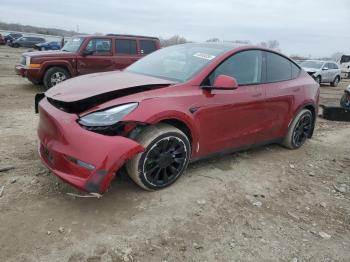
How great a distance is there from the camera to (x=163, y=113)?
3.66m

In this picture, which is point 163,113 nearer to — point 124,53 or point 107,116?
point 107,116

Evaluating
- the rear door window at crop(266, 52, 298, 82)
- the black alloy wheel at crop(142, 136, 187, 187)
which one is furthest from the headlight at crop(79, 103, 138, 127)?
the rear door window at crop(266, 52, 298, 82)

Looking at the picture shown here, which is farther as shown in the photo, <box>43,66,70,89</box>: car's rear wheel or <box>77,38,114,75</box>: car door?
<box>77,38,114,75</box>: car door

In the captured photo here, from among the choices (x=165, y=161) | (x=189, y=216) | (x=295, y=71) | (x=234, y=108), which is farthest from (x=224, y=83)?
(x=295, y=71)

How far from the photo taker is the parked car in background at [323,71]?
19.9 m

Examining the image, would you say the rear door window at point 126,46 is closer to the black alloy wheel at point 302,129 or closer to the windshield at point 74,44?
the windshield at point 74,44

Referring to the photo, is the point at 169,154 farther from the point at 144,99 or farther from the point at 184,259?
the point at 184,259

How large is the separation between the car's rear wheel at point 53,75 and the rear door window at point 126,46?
5.76 feet

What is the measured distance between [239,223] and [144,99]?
1.50m

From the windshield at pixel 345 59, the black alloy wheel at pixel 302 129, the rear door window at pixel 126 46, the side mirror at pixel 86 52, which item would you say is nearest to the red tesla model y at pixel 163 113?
the black alloy wheel at pixel 302 129

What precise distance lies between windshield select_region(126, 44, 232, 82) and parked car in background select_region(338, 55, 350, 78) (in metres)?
28.6

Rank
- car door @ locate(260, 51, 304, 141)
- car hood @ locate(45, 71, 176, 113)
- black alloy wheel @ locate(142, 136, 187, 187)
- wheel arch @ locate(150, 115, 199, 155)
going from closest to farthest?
1. car hood @ locate(45, 71, 176, 113)
2. black alloy wheel @ locate(142, 136, 187, 187)
3. wheel arch @ locate(150, 115, 199, 155)
4. car door @ locate(260, 51, 304, 141)

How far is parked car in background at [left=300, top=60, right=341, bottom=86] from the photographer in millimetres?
19875

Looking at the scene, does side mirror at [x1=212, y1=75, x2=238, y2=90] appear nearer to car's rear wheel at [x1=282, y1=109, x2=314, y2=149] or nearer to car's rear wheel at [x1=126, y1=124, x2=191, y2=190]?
car's rear wheel at [x1=126, y1=124, x2=191, y2=190]
